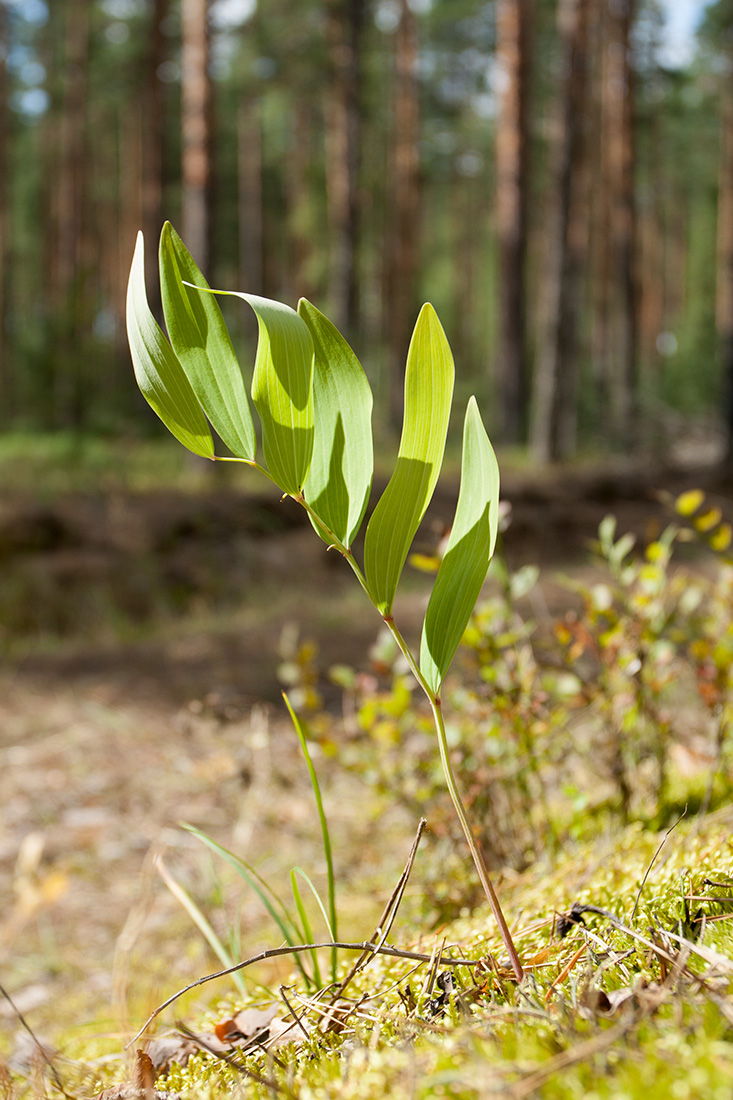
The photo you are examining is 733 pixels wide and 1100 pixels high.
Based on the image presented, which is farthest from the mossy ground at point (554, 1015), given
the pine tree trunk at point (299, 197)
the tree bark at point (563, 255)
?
the pine tree trunk at point (299, 197)

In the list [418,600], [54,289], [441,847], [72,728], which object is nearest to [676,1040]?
[441,847]

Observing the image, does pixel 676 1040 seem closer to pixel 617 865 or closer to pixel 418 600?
pixel 617 865

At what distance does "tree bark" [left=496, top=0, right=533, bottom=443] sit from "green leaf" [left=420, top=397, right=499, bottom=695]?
440 inches

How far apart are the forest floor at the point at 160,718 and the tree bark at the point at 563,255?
55.7 inches

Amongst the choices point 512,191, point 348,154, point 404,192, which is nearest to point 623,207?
point 512,191

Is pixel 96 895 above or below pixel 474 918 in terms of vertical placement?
below

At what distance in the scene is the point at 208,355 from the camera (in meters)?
0.67

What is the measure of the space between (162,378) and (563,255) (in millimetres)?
9720

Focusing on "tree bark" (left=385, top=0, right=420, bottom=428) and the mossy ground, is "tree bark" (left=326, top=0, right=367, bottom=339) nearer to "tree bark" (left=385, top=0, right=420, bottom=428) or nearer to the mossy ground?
"tree bark" (left=385, top=0, right=420, bottom=428)

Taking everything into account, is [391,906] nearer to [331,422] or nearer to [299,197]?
[331,422]

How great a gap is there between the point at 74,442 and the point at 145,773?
6632mm

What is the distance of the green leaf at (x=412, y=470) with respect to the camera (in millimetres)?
656

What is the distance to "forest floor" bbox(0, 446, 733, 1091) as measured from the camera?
1.82m

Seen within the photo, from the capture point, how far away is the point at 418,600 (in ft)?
16.1
